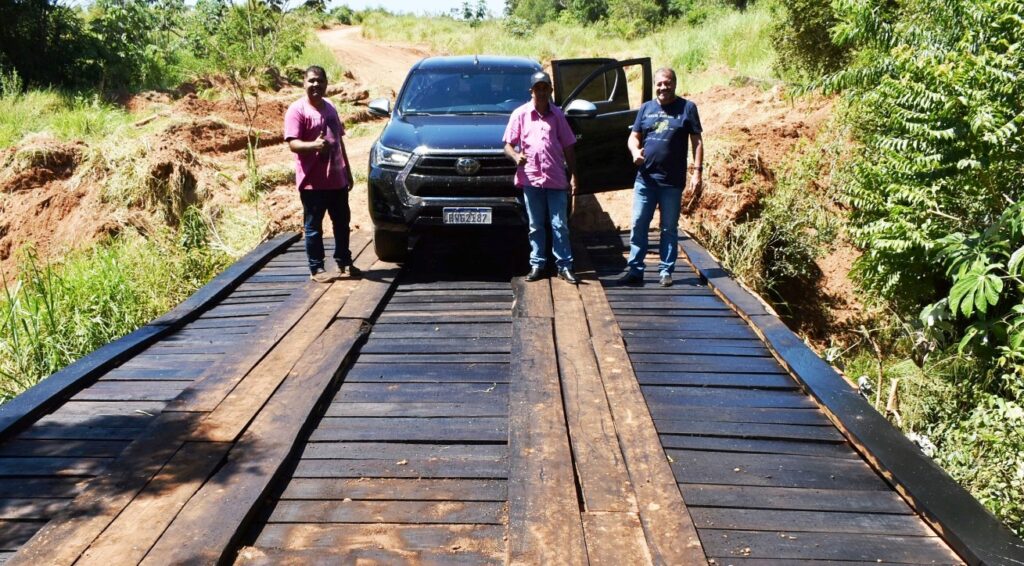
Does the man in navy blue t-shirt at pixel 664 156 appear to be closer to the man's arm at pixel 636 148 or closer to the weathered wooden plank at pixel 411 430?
the man's arm at pixel 636 148

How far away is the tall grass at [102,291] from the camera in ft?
20.7

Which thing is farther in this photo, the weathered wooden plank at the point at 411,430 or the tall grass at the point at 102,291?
the tall grass at the point at 102,291

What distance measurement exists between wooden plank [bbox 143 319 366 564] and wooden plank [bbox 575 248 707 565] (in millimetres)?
1640

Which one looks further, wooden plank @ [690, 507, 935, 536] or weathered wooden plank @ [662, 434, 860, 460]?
weathered wooden plank @ [662, 434, 860, 460]

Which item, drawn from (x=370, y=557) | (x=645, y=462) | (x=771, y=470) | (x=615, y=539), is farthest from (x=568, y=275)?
(x=370, y=557)

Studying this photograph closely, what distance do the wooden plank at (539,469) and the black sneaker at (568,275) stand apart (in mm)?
1375

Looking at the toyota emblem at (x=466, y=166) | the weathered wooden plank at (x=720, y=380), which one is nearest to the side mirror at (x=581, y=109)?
the toyota emblem at (x=466, y=166)

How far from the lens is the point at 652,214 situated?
6512mm

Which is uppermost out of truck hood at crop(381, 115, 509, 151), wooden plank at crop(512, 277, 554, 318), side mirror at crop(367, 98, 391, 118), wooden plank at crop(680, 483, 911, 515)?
side mirror at crop(367, 98, 391, 118)

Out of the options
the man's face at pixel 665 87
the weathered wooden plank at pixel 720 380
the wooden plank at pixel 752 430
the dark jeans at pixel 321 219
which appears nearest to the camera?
the wooden plank at pixel 752 430

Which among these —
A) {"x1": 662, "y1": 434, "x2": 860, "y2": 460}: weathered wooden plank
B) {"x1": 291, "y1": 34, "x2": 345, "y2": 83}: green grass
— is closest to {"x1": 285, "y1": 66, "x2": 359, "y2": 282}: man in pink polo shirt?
{"x1": 662, "y1": 434, "x2": 860, "y2": 460}: weathered wooden plank

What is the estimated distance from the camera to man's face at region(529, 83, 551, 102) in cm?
604

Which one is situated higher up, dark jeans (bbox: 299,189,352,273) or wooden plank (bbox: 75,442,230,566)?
dark jeans (bbox: 299,189,352,273)

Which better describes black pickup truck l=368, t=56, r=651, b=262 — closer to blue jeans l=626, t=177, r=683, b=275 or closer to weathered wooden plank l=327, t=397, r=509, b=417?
blue jeans l=626, t=177, r=683, b=275
